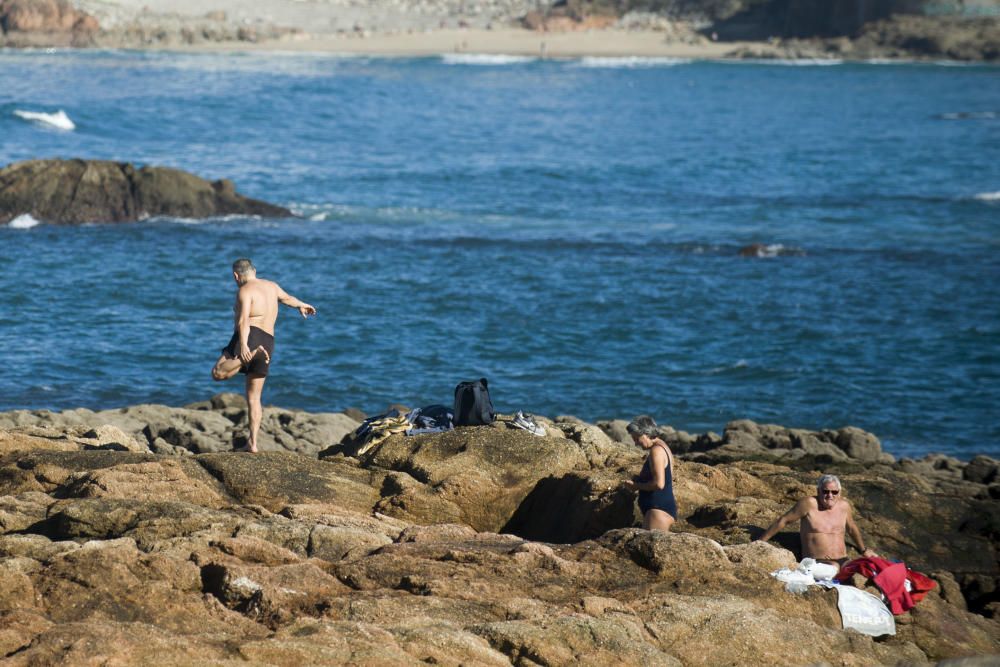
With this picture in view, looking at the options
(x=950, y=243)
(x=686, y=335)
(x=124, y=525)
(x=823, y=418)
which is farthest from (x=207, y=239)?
(x=124, y=525)

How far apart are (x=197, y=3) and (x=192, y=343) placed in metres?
98.9

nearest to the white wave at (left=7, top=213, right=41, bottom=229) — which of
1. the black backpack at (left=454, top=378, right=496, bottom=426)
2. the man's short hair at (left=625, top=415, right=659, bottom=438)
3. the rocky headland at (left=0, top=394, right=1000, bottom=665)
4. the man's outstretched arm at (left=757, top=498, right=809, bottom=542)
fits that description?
the rocky headland at (left=0, top=394, right=1000, bottom=665)

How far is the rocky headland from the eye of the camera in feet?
26.2

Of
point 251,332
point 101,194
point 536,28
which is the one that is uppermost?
point 536,28

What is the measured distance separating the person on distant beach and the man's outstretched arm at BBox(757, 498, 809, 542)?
86cm

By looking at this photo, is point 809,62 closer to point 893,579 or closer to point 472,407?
point 472,407

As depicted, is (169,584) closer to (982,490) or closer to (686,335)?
(982,490)

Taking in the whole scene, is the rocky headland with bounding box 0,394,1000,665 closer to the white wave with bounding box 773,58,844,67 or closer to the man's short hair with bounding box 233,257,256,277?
the man's short hair with bounding box 233,257,256,277

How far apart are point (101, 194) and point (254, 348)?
939 inches

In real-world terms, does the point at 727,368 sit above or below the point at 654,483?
below

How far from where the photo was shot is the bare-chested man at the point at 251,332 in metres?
12.4

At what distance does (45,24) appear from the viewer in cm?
9956

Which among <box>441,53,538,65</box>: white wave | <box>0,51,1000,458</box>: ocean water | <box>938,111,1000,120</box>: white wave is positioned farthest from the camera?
<box>441,53,538,65</box>: white wave

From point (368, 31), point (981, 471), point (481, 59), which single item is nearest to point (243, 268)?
point (981, 471)
